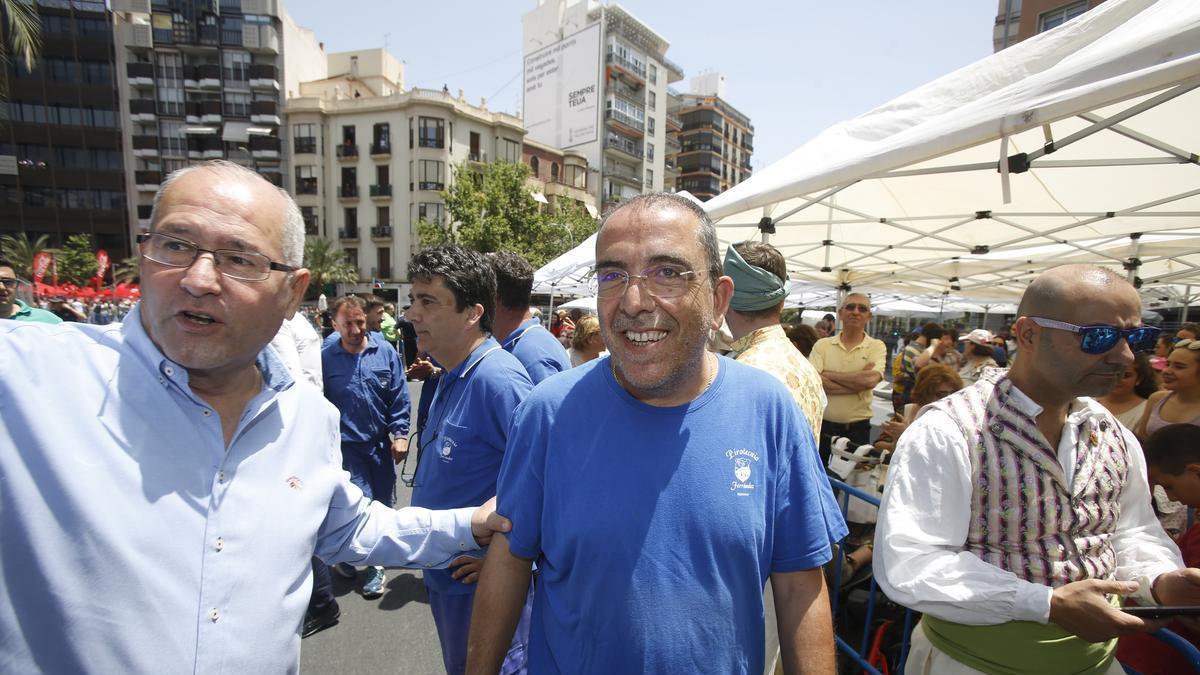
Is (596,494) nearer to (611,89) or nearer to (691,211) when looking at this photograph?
(691,211)

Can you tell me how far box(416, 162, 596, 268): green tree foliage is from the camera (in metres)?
27.3

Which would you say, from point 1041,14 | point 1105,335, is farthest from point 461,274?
point 1041,14

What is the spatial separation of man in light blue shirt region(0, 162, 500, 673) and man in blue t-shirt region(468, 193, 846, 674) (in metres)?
0.56

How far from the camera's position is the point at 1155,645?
2.13 m

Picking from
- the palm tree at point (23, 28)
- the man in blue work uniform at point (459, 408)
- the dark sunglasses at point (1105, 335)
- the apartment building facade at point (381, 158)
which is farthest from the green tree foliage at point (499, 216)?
the dark sunglasses at point (1105, 335)

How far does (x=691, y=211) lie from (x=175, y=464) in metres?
1.41

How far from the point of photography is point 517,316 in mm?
3596

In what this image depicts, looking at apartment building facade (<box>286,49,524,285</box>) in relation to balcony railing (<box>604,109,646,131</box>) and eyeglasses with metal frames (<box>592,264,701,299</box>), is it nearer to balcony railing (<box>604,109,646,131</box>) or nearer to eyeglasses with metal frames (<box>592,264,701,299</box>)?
balcony railing (<box>604,109,646,131</box>)

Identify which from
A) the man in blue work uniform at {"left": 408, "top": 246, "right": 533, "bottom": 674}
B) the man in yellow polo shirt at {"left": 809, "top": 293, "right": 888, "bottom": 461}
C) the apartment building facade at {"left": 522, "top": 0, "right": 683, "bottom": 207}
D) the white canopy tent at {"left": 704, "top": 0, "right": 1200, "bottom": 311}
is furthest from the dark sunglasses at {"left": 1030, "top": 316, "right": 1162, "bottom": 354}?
the apartment building facade at {"left": 522, "top": 0, "right": 683, "bottom": 207}

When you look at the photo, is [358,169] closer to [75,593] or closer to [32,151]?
[32,151]

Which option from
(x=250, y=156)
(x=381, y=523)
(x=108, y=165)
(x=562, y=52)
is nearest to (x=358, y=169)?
(x=250, y=156)

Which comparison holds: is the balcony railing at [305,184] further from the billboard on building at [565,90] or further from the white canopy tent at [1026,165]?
the white canopy tent at [1026,165]

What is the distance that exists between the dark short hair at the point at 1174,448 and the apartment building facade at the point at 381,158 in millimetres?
40205

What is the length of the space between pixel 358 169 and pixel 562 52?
22.2 meters
